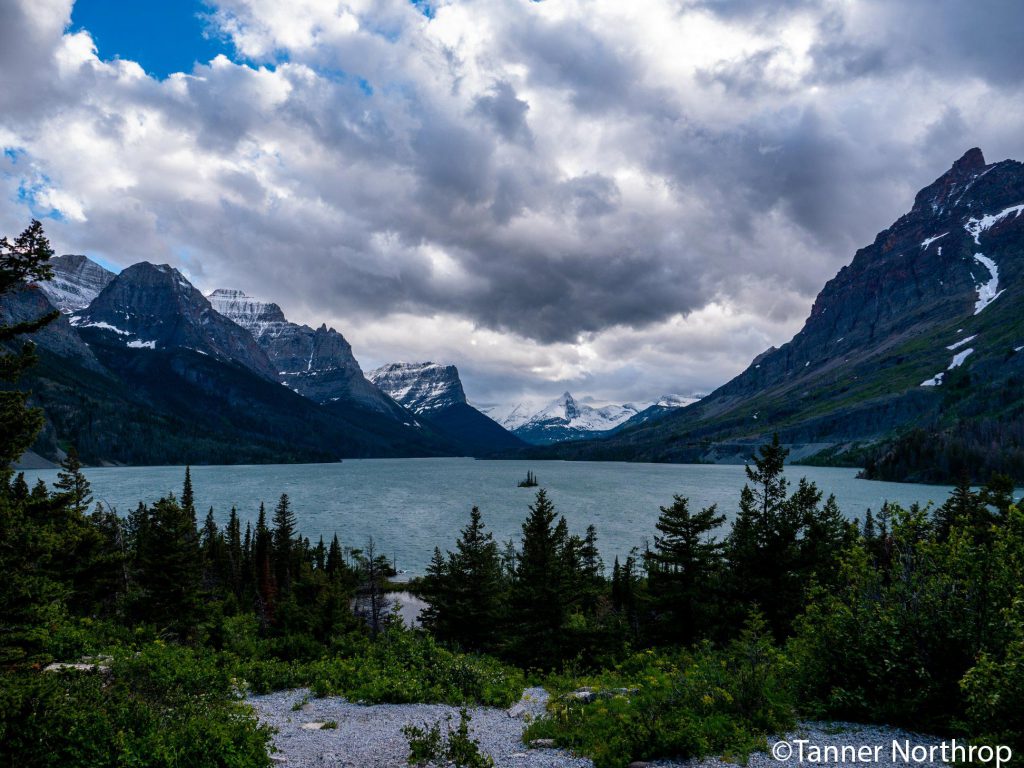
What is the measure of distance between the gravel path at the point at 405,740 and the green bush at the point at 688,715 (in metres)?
0.36

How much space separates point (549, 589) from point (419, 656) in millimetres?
15269

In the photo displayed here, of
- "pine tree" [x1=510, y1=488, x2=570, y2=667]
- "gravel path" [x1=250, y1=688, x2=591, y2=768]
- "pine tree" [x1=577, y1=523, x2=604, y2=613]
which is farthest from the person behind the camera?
"pine tree" [x1=577, y1=523, x2=604, y2=613]

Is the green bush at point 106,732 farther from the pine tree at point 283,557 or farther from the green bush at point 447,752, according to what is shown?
the pine tree at point 283,557

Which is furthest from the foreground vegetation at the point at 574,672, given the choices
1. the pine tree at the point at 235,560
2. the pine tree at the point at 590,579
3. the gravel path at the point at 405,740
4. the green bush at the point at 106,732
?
the pine tree at the point at 235,560

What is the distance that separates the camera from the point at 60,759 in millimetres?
10367

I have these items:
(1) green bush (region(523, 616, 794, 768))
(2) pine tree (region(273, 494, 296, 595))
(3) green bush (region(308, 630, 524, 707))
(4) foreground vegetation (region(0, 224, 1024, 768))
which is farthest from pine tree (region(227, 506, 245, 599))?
(1) green bush (region(523, 616, 794, 768))

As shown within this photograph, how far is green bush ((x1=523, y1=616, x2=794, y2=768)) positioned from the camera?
1184 centimetres

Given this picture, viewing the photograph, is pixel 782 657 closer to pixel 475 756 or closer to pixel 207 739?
pixel 475 756

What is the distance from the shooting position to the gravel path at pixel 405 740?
1150 centimetres

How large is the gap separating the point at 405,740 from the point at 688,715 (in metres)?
7.15

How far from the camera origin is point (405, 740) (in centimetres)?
1410

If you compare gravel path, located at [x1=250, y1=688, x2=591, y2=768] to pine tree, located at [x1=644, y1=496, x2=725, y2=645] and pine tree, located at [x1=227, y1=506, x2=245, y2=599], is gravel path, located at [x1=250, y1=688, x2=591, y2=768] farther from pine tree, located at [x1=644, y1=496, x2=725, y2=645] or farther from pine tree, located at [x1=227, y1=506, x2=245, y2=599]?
pine tree, located at [x1=227, y1=506, x2=245, y2=599]

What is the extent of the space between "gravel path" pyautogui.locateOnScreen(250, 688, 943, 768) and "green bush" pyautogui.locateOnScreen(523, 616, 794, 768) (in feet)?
1.17

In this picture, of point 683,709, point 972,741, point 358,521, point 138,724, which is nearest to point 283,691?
point 138,724
